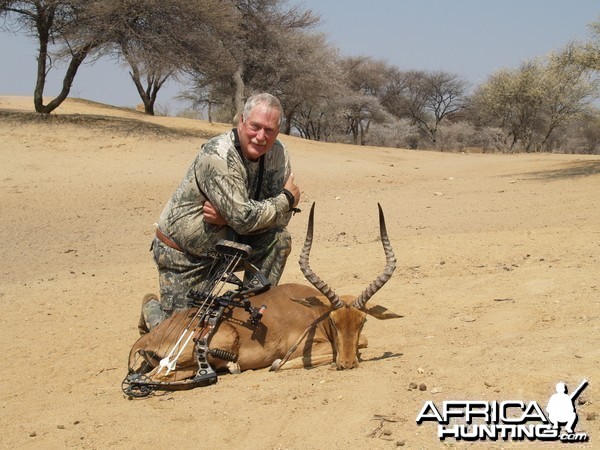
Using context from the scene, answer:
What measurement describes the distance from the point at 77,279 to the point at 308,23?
27.9 meters

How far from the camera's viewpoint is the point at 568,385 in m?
3.85

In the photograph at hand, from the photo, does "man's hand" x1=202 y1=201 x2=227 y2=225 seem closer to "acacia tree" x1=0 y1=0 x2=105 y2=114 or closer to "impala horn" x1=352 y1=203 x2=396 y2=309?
"impala horn" x1=352 y1=203 x2=396 y2=309

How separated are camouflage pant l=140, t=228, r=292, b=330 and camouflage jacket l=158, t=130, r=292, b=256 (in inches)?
4.7

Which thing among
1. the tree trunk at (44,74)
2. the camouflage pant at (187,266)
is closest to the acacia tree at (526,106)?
the tree trunk at (44,74)

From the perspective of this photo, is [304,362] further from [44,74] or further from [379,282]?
[44,74]

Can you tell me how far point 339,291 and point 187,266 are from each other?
2.00 metres

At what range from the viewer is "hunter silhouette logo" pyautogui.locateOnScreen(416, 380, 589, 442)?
3463 mm

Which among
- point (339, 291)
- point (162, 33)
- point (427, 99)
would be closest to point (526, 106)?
point (427, 99)

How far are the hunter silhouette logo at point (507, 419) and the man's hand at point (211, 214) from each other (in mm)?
2453

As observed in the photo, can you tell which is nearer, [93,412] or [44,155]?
[93,412]

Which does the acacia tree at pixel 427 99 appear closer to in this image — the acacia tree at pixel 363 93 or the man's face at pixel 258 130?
the acacia tree at pixel 363 93

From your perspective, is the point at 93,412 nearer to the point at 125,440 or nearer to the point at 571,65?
the point at 125,440

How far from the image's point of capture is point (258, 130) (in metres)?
5.45

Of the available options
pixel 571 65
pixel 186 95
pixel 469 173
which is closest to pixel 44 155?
pixel 469 173
